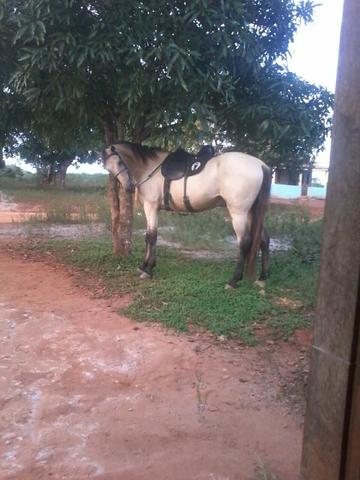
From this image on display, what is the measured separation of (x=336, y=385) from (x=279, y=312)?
3939 mm

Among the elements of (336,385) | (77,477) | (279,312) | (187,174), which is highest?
(187,174)

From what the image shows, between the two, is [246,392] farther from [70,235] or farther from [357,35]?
[70,235]

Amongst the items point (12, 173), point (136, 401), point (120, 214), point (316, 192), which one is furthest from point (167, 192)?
point (12, 173)

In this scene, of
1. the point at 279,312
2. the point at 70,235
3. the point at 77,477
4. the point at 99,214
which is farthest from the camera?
the point at 99,214

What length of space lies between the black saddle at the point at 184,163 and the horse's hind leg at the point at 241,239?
840 millimetres

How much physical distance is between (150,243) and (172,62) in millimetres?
2713

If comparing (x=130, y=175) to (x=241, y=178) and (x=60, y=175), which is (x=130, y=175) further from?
(x=60, y=175)

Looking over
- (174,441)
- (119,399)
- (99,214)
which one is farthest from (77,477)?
(99,214)

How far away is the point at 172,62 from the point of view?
522cm

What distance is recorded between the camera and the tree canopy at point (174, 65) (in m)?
5.55

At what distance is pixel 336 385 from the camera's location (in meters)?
1.63

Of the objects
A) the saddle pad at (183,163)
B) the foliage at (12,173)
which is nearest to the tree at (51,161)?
the foliage at (12,173)

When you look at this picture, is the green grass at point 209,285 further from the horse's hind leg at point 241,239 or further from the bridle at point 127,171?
the bridle at point 127,171

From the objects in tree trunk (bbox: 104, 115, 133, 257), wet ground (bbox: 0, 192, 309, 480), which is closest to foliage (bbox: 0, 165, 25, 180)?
tree trunk (bbox: 104, 115, 133, 257)
